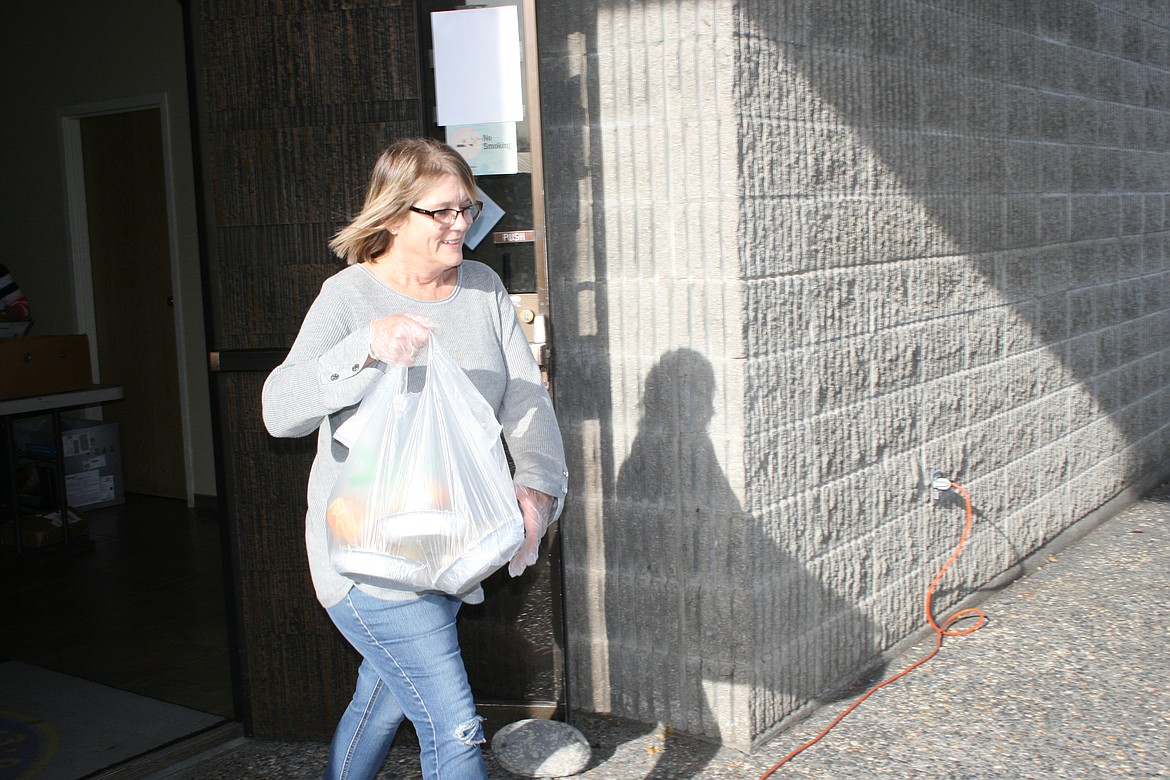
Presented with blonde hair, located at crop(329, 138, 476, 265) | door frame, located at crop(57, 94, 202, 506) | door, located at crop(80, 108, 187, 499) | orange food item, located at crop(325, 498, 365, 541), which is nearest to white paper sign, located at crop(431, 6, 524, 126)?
blonde hair, located at crop(329, 138, 476, 265)

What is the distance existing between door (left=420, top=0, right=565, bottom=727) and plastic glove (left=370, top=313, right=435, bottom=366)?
112 centimetres

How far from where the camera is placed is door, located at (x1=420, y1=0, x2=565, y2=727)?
316 cm

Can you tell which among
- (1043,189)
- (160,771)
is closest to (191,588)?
(160,771)

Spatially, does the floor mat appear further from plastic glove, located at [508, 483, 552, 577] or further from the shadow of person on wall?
plastic glove, located at [508, 483, 552, 577]

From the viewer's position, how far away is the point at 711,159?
3.21 metres

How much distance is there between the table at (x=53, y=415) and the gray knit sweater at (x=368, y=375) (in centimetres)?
455

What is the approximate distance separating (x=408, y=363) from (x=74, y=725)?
2549mm

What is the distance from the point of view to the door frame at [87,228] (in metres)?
7.28

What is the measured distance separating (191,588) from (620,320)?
3.18 metres

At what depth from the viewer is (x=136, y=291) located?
7699mm

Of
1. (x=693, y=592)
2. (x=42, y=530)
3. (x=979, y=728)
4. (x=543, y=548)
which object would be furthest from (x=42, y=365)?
(x=979, y=728)

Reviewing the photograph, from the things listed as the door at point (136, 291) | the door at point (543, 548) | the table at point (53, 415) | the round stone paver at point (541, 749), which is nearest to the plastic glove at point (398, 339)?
the door at point (543, 548)

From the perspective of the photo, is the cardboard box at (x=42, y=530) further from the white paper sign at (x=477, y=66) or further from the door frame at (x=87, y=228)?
the white paper sign at (x=477, y=66)

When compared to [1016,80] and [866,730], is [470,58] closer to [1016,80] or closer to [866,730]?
[866,730]
